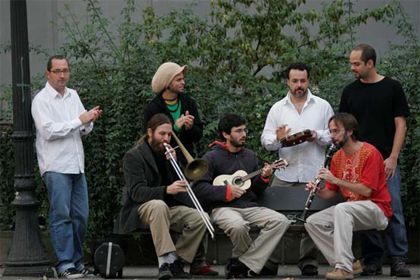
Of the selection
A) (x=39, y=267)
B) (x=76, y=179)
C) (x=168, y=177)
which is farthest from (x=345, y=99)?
(x=39, y=267)

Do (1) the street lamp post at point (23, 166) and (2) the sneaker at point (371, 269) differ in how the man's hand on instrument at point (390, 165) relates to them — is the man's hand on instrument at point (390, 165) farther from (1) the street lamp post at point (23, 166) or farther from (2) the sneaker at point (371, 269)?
(1) the street lamp post at point (23, 166)

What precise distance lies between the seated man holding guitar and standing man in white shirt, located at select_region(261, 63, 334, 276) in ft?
1.00

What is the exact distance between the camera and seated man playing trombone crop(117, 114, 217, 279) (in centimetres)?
909

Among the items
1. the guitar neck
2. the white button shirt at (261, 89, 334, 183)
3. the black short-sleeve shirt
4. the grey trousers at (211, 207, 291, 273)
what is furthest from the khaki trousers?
the black short-sleeve shirt

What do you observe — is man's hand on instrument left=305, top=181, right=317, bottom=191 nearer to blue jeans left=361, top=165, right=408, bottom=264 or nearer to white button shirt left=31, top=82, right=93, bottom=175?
blue jeans left=361, top=165, right=408, bottom=264

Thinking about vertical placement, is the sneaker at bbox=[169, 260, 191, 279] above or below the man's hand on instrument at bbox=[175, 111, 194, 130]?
below

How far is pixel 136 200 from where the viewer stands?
9195 mm

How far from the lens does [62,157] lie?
378 inches

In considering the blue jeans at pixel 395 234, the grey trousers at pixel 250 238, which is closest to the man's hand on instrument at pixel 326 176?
the grey trousers at pixel 250 238

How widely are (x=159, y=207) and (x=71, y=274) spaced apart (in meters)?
1.11

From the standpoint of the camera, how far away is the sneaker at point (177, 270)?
30.2 ft

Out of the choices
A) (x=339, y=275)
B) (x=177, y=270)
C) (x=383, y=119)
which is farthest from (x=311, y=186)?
(x=177, y=270)

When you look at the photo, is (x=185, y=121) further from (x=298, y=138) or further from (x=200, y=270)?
(x=200, y=270)

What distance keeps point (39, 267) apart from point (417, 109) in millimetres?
3885
